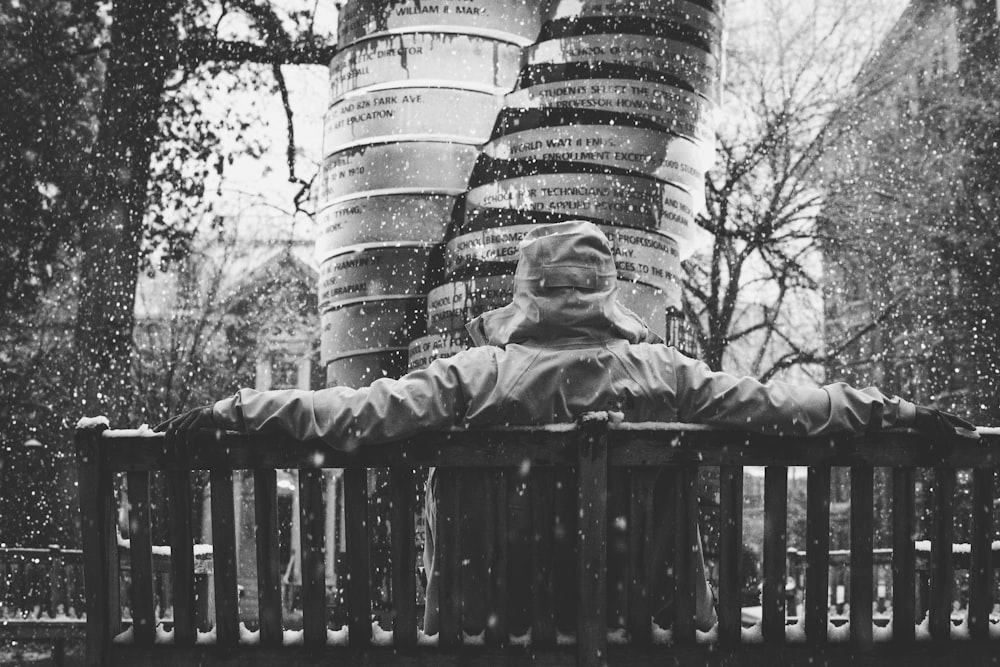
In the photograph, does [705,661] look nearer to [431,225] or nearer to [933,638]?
[933,638]

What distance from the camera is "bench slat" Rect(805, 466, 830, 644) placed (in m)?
2.84

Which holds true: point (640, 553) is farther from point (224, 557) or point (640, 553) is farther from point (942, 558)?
point (224, 557)

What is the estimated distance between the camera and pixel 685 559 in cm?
284

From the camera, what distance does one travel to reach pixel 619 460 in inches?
109

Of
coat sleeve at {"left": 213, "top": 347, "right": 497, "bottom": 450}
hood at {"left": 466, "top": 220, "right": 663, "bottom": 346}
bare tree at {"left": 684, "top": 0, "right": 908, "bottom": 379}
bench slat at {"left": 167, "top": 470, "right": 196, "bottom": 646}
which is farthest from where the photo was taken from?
bare tree at {"left": 684, "top": 0, "right": 908, "bottom": 379}

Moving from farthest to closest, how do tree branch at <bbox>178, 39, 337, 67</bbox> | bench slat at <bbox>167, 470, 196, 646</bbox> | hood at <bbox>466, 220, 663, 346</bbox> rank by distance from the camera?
tree branch at <bbox>178, 39, 337, 67</bbox> < hood at <bbox>466, 220, 663, 346</bbox> < bench slat at <bbox>167, 470, 196, 646</bbox>

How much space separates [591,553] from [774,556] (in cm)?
46

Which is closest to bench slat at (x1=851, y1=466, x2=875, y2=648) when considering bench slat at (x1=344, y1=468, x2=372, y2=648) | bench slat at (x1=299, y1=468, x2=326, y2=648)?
bench slat at (x1=344, y1=468, x2=372, y2=648)

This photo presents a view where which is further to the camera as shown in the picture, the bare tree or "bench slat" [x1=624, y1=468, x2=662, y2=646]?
the bare tree

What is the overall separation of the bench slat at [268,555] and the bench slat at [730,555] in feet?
3.56

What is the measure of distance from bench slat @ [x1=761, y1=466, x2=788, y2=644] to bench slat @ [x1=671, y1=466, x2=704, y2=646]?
174 millimetres

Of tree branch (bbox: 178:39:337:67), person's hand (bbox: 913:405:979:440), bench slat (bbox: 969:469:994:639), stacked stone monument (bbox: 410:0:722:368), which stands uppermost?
tree branch (bbox: 178:39:337:67)

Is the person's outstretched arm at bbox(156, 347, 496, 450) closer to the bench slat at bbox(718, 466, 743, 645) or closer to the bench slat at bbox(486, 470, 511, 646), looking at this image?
the bench slat at bbox(486, 470, 511, 646)

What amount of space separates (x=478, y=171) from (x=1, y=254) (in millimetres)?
8268
